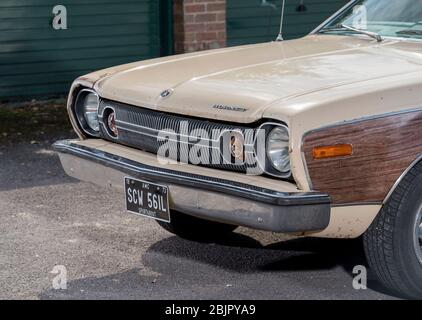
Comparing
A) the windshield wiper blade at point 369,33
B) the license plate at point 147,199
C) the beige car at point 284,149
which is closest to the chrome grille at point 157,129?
the beige car at point 284,149

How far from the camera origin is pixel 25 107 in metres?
10.8

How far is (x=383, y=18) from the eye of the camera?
20.3 feet

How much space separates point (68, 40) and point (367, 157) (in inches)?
267

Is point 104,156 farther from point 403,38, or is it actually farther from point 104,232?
point 403,38

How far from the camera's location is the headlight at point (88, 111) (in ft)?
19.4

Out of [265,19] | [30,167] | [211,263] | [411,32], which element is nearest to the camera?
[211,263]

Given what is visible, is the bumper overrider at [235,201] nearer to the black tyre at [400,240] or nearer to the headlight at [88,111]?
the black tyre at [400,240]

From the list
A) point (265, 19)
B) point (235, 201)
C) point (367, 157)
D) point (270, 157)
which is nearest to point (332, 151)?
point (367, 157)

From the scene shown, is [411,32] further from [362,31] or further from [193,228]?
[193,228]

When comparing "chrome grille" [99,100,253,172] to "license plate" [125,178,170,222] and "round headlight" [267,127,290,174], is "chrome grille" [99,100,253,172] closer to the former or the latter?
"round headlight" [267,127,290,174]

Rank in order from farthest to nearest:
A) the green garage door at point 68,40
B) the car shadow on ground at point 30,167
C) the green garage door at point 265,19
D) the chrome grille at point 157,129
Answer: the green garage door at point 265,19 < the green garage door at point 68,40 < the car shadow on ground at point 30,167 < the chrome grille at point 157,129

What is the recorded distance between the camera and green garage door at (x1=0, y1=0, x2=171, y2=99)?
10633 millimetres

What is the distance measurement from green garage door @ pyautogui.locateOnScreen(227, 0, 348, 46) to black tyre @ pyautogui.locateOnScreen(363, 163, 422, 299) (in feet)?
22.9

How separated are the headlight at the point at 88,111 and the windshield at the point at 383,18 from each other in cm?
161
